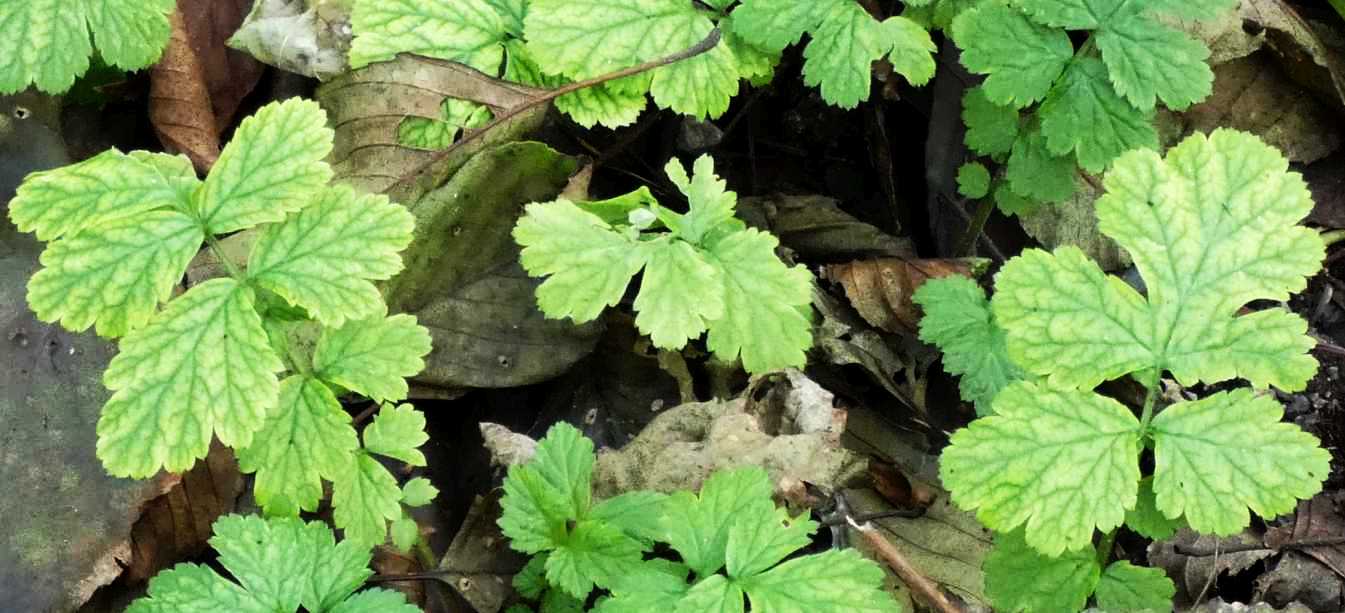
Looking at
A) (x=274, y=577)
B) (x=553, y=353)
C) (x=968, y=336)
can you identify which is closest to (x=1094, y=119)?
(x=968, y=336)

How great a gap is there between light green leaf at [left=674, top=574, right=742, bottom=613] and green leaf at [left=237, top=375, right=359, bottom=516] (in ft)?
2.08

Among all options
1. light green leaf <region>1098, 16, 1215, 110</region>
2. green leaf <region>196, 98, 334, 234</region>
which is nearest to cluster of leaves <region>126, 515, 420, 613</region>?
green leaf <region>196, 98, 334, 234</region>

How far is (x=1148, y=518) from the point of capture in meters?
2.04

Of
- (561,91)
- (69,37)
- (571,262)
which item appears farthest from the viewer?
(561,91)

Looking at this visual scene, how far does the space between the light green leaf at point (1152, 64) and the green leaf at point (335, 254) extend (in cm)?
156

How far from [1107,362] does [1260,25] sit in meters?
1.54

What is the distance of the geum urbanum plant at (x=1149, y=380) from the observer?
6.20 ft

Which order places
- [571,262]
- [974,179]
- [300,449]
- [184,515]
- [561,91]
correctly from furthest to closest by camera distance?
[974,179] < [561,91] < [184,515] < [571,262] < [300,449]

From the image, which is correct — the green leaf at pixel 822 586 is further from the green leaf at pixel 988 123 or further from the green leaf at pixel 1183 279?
the green leaf at pixel 988 123

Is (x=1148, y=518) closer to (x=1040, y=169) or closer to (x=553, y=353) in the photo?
(x=1040, y=169)

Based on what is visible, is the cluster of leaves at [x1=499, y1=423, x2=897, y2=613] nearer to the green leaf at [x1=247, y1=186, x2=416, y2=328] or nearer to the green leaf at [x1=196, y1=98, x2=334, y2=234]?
the green leaf at [x1=247, y1=186, x2=416, y2=328]

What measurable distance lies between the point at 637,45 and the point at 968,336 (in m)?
1.00

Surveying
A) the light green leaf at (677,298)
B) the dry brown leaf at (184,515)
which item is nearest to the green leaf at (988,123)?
the light green leaf at (677,298)

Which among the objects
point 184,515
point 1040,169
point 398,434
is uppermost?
point 1040,169
